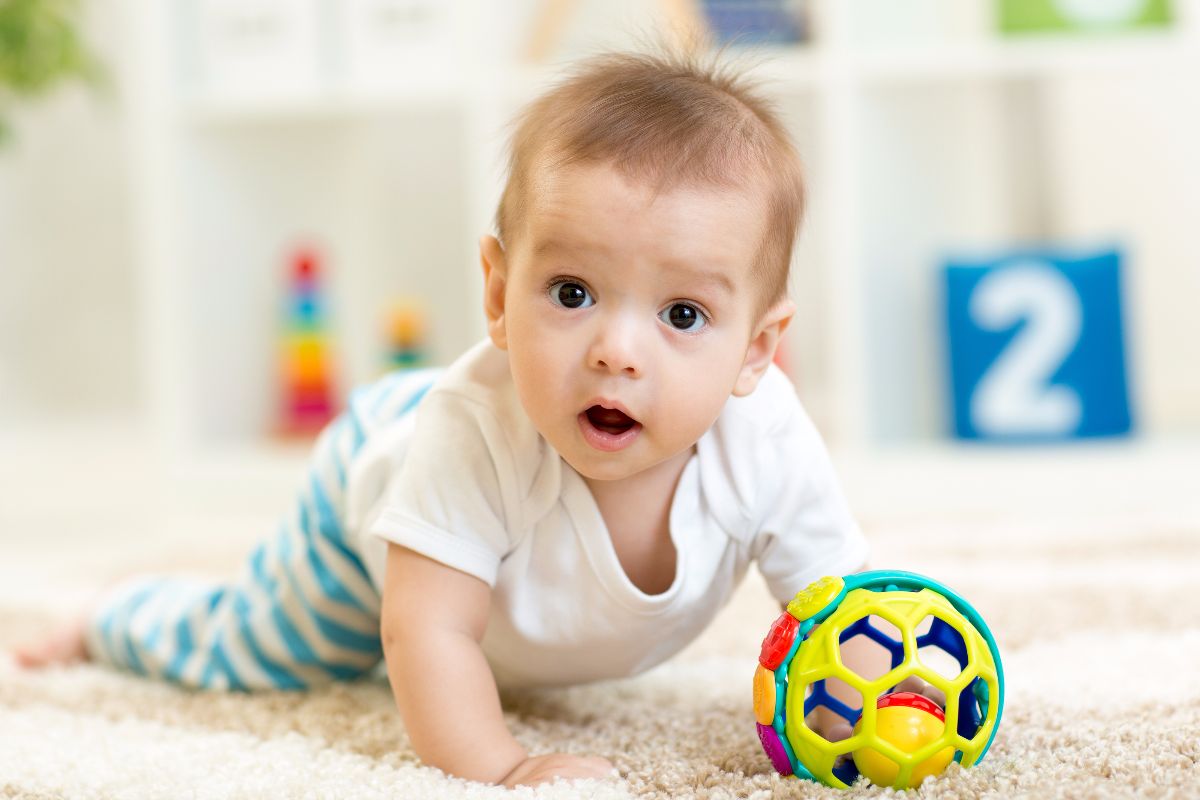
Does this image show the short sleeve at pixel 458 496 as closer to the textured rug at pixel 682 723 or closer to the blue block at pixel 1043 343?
the textured rug at pixel 682 723

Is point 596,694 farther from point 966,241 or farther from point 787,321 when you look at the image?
point 966,241

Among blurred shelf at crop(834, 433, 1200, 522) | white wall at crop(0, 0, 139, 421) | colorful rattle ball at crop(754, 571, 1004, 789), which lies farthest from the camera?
white wall at crop(0, 0, 139, 421)

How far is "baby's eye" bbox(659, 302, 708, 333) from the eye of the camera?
740 mm

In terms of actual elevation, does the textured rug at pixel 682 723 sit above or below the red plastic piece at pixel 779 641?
below

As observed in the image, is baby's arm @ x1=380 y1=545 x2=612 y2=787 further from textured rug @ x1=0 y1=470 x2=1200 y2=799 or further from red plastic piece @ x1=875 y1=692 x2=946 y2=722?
red plastic piece @ x1=875 y1=692 x2=946 y2=722

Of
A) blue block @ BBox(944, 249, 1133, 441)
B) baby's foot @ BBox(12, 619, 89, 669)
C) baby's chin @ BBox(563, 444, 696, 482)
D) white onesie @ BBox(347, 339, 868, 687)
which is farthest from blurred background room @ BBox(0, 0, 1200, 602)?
baby's chin @ BBox(563, 444, 696, 482)

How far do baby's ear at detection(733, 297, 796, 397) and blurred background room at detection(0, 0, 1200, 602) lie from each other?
842 mm

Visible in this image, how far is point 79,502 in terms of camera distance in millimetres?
2184

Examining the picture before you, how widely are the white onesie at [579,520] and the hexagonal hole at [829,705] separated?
0.23 feet

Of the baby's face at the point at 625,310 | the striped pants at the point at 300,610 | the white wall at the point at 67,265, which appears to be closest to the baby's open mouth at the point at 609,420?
the baby's face at the point at 625,310

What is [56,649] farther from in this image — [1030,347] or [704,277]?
[1030,347]

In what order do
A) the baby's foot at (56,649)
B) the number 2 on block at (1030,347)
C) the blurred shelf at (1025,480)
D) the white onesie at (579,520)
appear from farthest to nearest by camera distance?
the number 2 on block at (1030,347) < the blurred shelf at (1025,480) < the baby's foot at (56,649) < the white onesie at (579,520)

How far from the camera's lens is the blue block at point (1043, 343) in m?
1.83

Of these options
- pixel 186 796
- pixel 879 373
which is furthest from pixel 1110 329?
pixel 186 796
